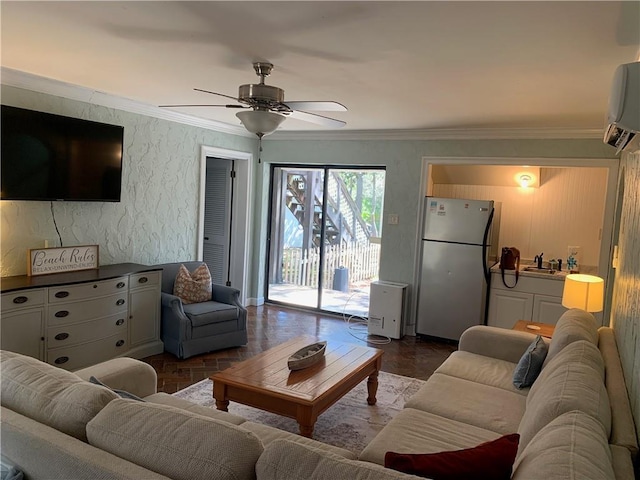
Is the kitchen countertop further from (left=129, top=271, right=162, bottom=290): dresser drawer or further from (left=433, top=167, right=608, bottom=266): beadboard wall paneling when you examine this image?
(left=129, top=271, right=162, bottom=290): dresser drawer

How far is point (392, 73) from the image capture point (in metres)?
3.14

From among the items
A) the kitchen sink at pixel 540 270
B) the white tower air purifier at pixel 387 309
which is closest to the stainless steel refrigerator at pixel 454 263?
the white tower air purifier at pixel 387 309

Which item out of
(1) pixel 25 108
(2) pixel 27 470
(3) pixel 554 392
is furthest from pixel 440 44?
(1) pixel 25 108

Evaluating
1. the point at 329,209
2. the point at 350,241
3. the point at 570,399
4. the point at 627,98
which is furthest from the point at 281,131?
the point at 570,399

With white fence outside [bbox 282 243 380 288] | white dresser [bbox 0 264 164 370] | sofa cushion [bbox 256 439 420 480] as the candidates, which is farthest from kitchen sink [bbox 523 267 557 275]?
sofa cushion [bbox 256 439 420 480]

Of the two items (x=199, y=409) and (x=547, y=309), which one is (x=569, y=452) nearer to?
(x=199, y=409)

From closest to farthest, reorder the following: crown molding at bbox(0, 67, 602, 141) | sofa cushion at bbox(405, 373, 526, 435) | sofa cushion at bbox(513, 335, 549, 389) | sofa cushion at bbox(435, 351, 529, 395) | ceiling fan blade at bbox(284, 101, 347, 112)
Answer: sofa cushion at bbox(405, 373, 526, 435)
ceiling fan blade at bbox(284, 101, 347, 112)
sofa cushion at bbox(513, 335, 549, 389)
sofa cushion at bbox(435, 351, 529, 395)
crown molding at bbox(0, 67, 602, 141)

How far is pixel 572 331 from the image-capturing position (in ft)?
9.02

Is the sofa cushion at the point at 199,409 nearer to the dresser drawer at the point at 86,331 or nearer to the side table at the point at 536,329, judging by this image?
the dresser drawer at the point at 86,331

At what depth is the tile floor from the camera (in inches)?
167

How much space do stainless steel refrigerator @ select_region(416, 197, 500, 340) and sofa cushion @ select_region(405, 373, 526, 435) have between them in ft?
8.00

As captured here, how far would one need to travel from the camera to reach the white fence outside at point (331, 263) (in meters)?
6.50

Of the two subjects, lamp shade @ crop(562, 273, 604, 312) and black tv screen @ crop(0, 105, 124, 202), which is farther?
black tv screen @ crop(0, 105, 124, 202)

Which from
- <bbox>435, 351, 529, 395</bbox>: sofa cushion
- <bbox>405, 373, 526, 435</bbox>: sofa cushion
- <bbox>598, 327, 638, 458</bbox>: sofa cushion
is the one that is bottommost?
<bbox>405, 373, 526, 435</bbox>: sofa cushion
